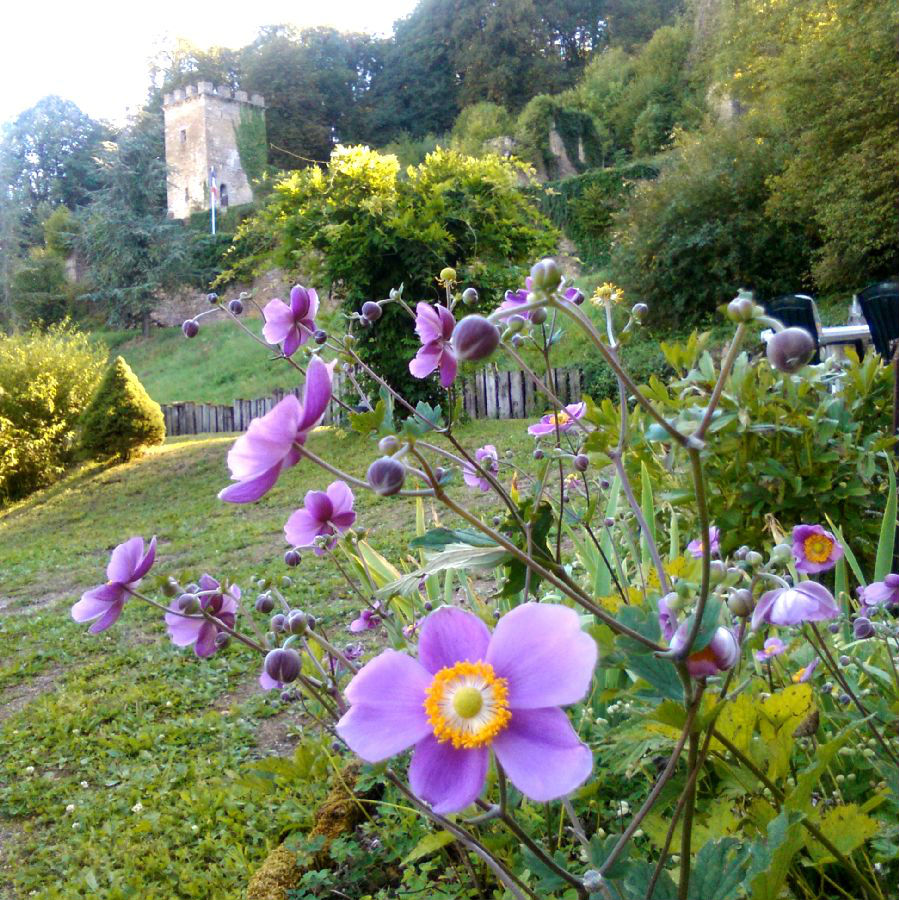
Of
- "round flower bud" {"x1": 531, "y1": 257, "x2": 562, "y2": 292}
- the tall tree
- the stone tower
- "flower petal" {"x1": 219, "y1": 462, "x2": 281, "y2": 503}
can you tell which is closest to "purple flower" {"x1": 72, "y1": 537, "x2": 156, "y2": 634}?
"flower petal" {"x1": 219, "y1": 462, "x2": 281, "y2": 503}

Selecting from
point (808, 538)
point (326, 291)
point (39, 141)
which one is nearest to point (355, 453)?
point (326, 291)

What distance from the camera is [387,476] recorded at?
472mm

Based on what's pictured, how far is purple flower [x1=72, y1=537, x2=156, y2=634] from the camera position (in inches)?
31.1

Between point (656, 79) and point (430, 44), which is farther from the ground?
point (430, 44)

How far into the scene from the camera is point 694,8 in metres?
23.9

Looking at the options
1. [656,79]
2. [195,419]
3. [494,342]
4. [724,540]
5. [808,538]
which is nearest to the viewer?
[494,342]

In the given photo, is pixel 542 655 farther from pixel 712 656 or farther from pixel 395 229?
pixel 395 229

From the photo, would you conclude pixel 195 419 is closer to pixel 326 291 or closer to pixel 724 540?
pixel 326 291

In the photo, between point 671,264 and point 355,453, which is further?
point 671,264

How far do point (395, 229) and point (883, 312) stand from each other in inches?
155

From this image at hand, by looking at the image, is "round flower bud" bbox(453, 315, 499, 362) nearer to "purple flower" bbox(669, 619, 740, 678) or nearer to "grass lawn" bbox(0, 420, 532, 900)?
"purple flower" bbox(669, 619, 740, 678)

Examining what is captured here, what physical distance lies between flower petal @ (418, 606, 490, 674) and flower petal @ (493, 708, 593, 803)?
0.15 feet

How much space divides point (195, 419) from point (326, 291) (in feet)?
18.9

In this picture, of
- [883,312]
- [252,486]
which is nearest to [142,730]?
[252,486]
